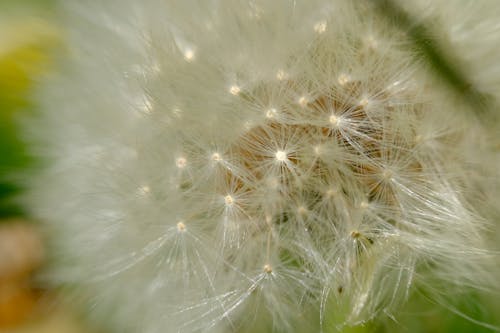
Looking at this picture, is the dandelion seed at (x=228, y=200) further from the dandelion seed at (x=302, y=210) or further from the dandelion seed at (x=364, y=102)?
the dandelion seed at (x=364, y=102)

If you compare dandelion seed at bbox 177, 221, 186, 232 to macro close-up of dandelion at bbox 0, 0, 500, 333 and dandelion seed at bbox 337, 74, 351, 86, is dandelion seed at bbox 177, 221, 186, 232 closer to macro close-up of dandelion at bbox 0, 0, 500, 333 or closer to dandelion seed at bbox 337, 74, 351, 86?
macro close-up of dandelion at bbox 0, 0, 500, 333

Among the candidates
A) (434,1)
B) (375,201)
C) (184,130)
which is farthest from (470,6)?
(184,130)

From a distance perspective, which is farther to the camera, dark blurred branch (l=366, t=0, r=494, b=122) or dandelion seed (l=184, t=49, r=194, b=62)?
dandelion seed (l=184, t=49, r=194, b=62)

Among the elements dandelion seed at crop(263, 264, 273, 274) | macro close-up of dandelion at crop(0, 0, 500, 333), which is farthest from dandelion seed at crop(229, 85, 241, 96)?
dandelion seed at crop(263, 264, 273, 274)

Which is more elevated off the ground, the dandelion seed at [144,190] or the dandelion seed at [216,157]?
the dandelion seed at [144,190]

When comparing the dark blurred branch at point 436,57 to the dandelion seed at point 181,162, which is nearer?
the dark blurred branch at point 436,57

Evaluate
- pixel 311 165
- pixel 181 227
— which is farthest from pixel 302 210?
pixel 181 227

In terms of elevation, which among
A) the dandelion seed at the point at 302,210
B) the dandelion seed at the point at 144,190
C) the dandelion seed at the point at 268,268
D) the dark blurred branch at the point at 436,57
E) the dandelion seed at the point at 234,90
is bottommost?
the dandelion seed at the point at 268,268

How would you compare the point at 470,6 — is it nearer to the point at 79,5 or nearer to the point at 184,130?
the point at 184,130

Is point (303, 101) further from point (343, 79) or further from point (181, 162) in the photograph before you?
point (181, 162)

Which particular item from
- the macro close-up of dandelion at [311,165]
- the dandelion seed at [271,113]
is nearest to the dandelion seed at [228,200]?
the macro close-up of dandelion at [311,165]
